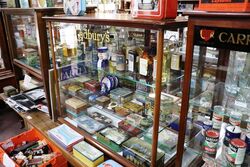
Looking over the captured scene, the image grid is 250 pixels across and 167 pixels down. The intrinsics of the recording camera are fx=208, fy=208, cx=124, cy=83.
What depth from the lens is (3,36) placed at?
263cm

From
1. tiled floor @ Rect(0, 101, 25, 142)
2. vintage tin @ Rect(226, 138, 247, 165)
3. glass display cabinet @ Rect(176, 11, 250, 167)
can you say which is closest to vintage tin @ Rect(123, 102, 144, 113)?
glass display cabinet @ Rect(176, 11, 250, 167)

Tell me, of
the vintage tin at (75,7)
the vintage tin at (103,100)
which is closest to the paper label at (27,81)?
the vintage tin at (103,100)

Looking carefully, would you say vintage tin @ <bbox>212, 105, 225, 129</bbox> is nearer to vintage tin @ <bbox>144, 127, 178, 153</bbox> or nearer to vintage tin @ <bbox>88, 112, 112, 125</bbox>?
vintage tin @ <bbox>144, 127, 178, 153</bbox>

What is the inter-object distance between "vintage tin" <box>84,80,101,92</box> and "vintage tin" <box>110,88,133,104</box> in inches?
6.1

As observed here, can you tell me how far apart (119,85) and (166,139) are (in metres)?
0.60

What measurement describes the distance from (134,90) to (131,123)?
261 mm

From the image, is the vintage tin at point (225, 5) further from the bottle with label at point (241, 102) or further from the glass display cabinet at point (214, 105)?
the bottle with label at point (241, 102)

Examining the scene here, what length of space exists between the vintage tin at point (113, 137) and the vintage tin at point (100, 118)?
3.6 inches

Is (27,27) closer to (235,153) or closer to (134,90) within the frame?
(134,90)

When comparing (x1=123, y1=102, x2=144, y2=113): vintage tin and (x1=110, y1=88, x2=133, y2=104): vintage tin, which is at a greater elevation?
(x1=110, y1=88, x2=133, y2=104): vintage tin

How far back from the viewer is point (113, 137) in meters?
1.53

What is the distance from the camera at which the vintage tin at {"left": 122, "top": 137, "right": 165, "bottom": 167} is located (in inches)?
49.3

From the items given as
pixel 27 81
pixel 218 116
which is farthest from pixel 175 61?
pixel 27 81

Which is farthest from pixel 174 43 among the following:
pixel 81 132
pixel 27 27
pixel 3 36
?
pixel 3 36
